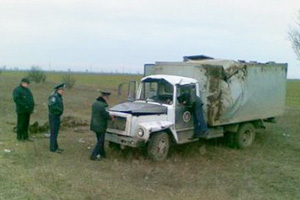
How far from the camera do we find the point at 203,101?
34.3 ft

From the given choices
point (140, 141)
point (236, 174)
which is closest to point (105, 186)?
point (140, 141)

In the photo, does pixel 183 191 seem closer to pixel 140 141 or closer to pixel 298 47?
pixel 140 141

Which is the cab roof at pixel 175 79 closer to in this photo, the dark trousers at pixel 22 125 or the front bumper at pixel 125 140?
the front bumper at pixel 125 140

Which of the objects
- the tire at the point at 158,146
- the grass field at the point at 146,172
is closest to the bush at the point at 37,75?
the grass field at the point at 146,172

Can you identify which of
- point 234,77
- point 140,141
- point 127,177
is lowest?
point 127,177

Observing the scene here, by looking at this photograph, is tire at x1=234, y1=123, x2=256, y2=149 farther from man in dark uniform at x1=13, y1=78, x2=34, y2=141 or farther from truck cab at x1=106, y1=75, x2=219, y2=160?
man in dark uniform at x1=13, y1=78, x2=34, y2=141

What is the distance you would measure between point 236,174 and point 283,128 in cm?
848

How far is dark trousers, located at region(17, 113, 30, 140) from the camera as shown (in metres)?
10.6

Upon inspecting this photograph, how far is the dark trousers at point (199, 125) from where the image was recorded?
389 inches

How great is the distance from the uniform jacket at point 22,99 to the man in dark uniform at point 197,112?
4.23 meters

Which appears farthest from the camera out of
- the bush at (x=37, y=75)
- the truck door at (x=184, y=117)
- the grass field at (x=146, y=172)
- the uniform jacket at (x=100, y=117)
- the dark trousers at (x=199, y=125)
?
the bush at (x=37, y=75)

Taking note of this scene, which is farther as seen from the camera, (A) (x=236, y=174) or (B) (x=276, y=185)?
(A) (x=236, y=174)

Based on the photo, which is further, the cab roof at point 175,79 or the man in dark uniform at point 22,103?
the man in dark uniform at point 22,103

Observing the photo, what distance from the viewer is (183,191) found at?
23.4 feet
